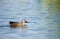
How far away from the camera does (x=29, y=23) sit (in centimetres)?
1745

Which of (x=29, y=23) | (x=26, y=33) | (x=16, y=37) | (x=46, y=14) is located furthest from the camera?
(x=46, y=14)

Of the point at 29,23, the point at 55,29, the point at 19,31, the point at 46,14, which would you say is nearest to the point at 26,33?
the point at 19,31

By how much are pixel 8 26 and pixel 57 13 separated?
5.95 m

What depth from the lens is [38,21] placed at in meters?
17.8

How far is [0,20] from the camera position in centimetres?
1795

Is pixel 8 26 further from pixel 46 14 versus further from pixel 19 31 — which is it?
pixel 46 14

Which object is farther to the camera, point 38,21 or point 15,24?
point 38,21

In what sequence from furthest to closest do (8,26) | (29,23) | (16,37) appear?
(29,23) → (8,26) → (16,37)

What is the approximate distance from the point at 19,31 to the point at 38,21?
9.56 ft

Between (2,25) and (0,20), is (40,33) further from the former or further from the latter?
(0,20)

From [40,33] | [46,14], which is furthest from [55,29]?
[46,14]

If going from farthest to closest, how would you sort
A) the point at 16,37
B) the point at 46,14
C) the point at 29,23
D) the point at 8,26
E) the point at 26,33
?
the point at 46,14
the point at 29,23
the point at 8,26
the point at 26,33
the point at 16,37

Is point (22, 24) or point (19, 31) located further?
point (22, 24)

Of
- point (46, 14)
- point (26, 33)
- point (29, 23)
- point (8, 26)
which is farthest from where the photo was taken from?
point (46, 14)
